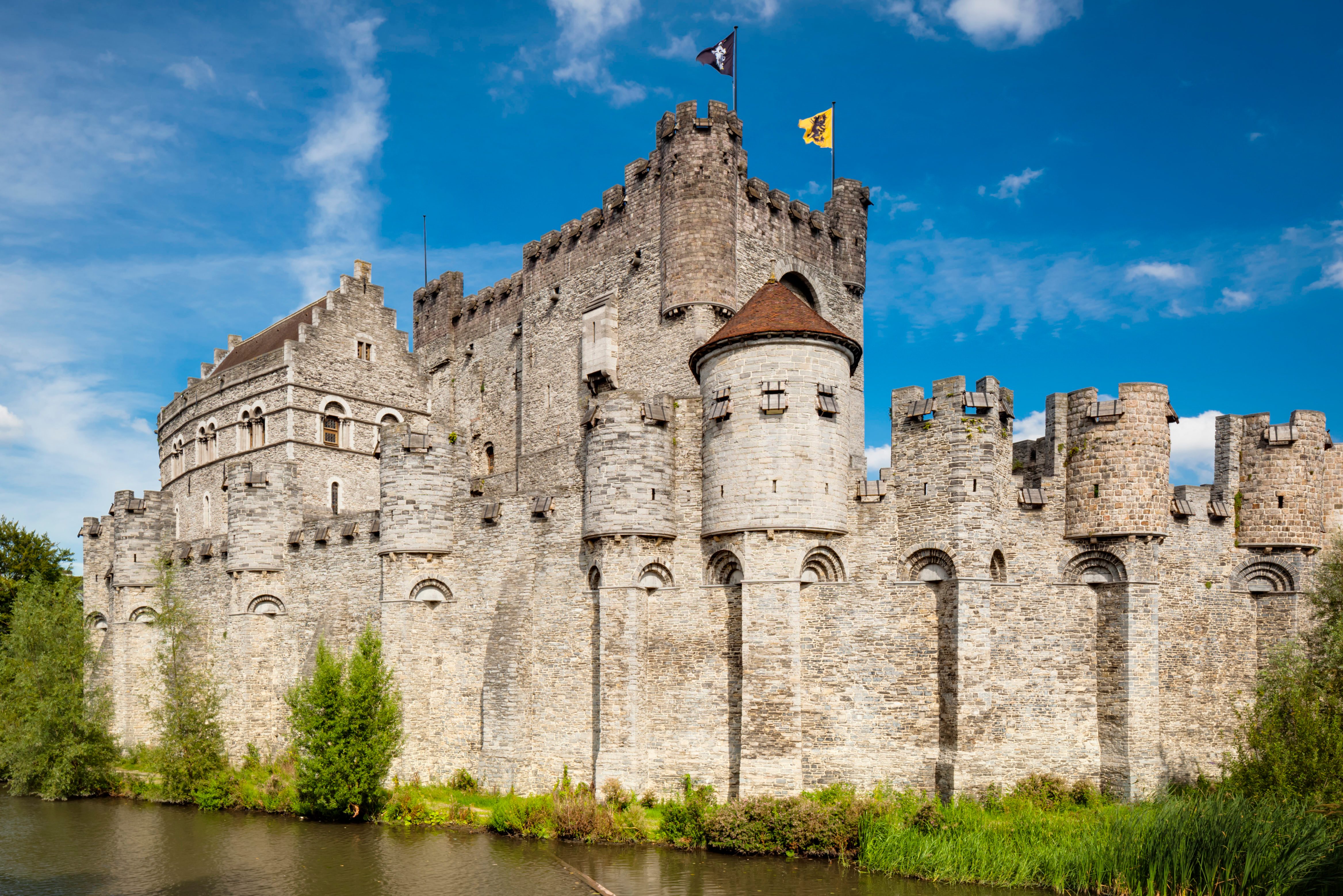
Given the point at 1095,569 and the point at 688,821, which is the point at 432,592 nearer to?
the point at 688,821

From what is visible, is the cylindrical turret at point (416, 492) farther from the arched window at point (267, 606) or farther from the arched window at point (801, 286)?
the arched window at point (801, 286)

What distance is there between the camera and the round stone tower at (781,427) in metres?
21.3

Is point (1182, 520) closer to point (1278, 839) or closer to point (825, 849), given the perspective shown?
point (1278, 839)

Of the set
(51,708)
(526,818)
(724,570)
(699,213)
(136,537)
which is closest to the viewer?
(526,818)

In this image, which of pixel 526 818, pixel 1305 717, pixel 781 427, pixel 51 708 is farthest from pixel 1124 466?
pixel 51 708

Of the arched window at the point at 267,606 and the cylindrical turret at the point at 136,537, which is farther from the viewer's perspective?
the cylindrical turret at the point at 136,537

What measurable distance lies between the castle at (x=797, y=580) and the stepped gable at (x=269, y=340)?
557 inches

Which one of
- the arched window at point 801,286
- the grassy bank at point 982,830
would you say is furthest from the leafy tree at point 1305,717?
the arched window at point 801,286

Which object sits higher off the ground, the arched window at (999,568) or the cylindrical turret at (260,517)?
the cylindrical turret at (260,517)

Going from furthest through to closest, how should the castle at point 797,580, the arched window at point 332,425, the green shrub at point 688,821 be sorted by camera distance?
the arched window at point 332,425
the castle at point 797,580
the green shrub at point 688,821

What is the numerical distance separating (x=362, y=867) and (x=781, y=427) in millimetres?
12868

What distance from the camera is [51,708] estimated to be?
29562 mm

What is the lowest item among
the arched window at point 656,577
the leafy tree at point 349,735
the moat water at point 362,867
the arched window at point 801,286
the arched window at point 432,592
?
the moat water at point 362,867

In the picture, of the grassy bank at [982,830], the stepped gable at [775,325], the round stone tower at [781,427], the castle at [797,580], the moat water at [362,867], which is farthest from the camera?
the stepped gable at [775,325]
